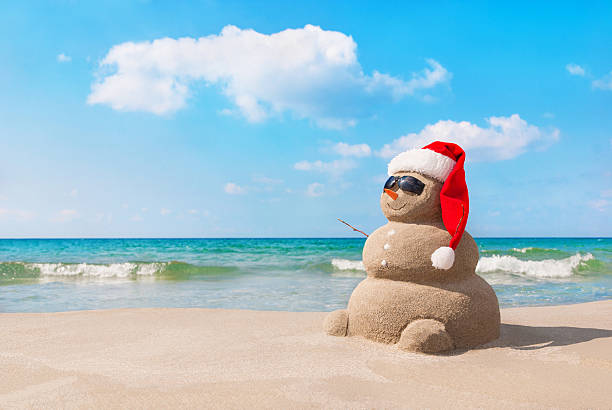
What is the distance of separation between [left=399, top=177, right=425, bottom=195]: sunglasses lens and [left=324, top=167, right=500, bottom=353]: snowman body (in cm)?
5

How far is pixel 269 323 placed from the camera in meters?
6.25

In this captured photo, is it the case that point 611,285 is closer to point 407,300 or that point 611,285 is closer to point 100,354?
point 407,300

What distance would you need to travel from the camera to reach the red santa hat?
4381 millimetres

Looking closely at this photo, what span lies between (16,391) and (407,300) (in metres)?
3.51

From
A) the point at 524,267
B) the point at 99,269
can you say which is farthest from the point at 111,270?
the point at 524,267

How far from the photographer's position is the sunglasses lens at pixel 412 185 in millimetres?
4676

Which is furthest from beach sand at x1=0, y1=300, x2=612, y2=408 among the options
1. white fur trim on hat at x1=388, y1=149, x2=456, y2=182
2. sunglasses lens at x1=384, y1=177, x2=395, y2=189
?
white fur trim on hat at x1=388, y1=149, x2=456, y2=182

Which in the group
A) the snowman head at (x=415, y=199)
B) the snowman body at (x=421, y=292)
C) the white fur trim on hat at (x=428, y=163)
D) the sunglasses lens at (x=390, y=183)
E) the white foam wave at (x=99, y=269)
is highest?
the white fur trim on hat at (x=428, y=163)

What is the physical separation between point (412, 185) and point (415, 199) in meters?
0.15

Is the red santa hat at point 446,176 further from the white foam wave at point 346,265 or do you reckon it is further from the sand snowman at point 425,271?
the white foam wave at point 346,265

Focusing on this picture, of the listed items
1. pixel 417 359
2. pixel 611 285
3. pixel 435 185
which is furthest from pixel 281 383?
pixel 611 285

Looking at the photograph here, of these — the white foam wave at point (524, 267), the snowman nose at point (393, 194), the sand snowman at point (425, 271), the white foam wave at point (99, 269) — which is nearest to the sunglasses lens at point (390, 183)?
the sand snowman at point (425, 271)

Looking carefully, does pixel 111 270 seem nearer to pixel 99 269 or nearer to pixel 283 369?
pixel 99 269

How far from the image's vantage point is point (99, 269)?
18359 mm
